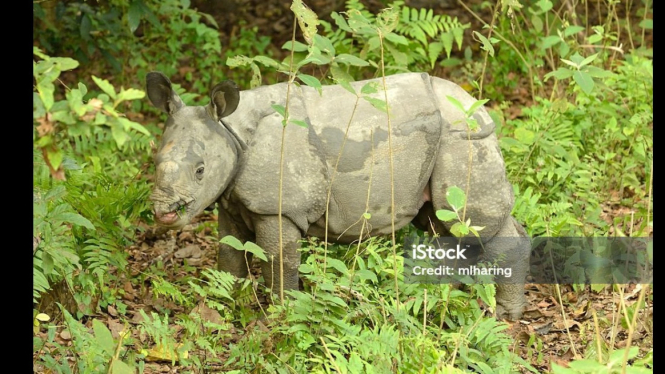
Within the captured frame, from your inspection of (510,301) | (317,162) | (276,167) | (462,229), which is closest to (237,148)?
(276,167)

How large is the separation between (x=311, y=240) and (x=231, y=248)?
85cm

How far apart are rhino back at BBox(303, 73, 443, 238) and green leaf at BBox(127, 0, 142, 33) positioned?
236 cm

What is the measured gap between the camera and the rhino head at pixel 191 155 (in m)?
6.16

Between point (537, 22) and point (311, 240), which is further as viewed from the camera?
point (537, 22)

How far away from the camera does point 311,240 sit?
6398 mm

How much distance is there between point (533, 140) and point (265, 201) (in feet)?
10.1

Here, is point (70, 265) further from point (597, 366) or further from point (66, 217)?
point (597, 366)

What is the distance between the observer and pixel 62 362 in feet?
18.7

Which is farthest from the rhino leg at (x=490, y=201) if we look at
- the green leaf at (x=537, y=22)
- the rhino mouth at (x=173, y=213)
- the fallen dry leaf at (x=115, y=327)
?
the green leaf at (x=537, y=22)

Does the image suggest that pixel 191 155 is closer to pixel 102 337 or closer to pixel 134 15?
pixel 102 337

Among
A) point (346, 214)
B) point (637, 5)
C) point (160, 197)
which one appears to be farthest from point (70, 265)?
point (637, 5)

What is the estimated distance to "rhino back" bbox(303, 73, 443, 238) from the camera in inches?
258

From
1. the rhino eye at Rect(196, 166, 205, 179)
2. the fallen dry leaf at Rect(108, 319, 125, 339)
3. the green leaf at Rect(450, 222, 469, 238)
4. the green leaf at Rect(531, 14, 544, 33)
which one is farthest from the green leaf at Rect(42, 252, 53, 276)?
the green leaf at Rect(531, 14, 544, 33)

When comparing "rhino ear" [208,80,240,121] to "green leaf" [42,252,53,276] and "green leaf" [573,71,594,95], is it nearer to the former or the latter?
"green leaf" [42,252,53,276]
